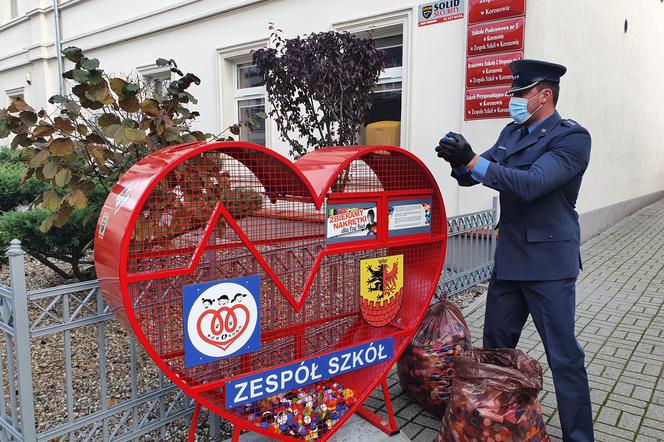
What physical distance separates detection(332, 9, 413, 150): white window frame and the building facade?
0.01 meters

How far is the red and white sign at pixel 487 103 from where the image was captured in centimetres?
589

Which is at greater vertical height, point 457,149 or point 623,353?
point 457,149

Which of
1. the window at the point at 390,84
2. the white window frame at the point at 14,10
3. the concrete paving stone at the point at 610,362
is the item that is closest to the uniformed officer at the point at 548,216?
the concrete paving stone at the point at 610,362

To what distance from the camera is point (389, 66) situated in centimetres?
709

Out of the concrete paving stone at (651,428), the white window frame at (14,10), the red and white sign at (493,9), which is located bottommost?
the concrete paving stone at (651,428)

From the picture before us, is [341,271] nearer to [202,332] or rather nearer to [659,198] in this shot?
[202,332]

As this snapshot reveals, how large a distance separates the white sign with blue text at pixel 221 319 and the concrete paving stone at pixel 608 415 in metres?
2.26

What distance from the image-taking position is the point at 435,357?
9.66 ft

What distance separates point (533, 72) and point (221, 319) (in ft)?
6.33

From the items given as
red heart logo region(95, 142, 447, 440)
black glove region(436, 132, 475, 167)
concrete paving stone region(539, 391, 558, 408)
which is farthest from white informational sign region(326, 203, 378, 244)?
concrete paving stone region(539, 391, 558, 408)

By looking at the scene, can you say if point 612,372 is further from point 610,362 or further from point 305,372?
point 305,372

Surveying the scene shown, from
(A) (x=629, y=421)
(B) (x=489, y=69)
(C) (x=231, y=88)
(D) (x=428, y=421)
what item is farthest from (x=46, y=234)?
(C) (x=231, y=88)

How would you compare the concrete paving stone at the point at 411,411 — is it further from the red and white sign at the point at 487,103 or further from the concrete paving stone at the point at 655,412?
the red and white sign at the point at 487,103

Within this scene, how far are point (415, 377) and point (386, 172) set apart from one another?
1258 millimetres
